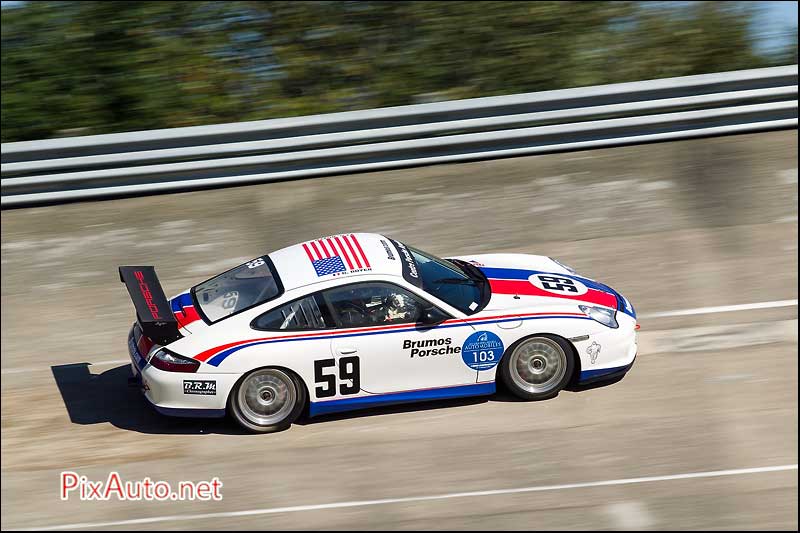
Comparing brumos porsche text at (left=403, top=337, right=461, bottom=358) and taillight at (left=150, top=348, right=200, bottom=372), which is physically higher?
taillight at (left=150, top=348, right=200, bottom=372)

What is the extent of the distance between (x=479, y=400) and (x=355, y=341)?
4.20ft

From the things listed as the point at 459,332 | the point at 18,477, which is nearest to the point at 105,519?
the point at 18,477

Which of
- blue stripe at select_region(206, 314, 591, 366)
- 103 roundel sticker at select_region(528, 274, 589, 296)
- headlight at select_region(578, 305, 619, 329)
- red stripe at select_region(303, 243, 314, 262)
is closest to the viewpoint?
blue stripe at select_region(206, 314, 591, 366)

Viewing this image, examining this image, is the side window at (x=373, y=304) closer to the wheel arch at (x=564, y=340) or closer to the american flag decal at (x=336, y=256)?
the american flag decal at (x=336, y=256)

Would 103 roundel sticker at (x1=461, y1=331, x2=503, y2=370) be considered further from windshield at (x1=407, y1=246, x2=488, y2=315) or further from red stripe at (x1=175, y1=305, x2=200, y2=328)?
red stripe at (x1=175, y1=305, x2=200, y2=328)

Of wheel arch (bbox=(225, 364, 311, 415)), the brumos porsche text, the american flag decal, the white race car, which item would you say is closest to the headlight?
the white race car

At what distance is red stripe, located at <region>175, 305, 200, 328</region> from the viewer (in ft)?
26.7

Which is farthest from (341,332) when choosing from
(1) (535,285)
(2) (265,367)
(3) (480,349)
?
(1) (535,285)

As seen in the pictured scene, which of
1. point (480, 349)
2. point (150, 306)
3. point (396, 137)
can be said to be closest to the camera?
point (480, 349)

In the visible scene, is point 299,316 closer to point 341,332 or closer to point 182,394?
point 341,332

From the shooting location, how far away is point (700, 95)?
11.4 m

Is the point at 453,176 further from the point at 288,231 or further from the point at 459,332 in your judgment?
the point at 459,332

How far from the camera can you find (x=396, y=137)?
11.2 m

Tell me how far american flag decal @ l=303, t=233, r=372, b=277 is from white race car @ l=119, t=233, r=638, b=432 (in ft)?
0.05
